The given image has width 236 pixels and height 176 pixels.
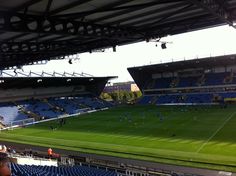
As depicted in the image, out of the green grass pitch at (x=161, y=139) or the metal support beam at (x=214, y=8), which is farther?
the green grass pitch at (x=161, y=139)

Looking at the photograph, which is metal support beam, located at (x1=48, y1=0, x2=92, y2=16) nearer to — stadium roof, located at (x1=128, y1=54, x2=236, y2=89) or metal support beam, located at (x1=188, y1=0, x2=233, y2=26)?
metal support beam, located at (x1=188, y1=0, x2=233, y2=26)

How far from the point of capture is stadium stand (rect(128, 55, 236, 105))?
→ 54312mm

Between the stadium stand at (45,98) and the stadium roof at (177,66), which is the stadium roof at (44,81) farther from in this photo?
the stadium roof at (177,66)

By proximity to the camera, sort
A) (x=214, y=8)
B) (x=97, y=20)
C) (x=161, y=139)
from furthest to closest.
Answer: (x=161, y=139) → (x=97, y=20) → (x=214, y=8)

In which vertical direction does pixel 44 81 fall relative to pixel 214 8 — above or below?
below

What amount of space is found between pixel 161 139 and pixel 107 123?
13.9 meters

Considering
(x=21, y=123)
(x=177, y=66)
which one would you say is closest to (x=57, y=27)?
(x=21, y=123)

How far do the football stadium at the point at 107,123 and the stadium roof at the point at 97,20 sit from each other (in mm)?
54

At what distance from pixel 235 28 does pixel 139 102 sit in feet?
153

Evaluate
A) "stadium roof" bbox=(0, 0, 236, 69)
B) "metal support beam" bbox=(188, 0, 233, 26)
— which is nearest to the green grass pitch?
"stadium roof" bbox=(0, 0, 236, 69)

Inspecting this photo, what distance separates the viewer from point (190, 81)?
6122cm

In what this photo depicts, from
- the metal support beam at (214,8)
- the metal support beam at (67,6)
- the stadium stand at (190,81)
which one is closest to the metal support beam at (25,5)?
the metal support beam at (67,6)

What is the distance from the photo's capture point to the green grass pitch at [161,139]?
20.8 m

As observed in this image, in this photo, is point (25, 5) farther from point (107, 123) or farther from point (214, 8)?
point (107, 123)
